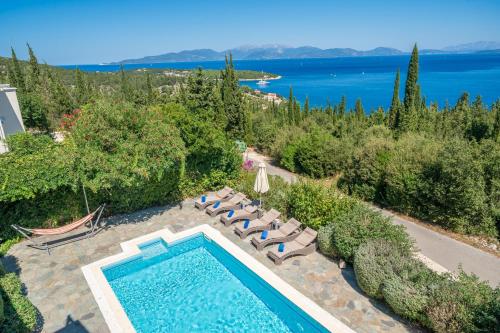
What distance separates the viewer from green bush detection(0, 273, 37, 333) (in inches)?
222

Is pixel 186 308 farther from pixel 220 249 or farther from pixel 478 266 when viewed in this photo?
pixel 478 266

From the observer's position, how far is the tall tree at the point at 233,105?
29672 millimetres

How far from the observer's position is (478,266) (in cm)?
860

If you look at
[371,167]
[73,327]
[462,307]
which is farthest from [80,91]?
[462,307]

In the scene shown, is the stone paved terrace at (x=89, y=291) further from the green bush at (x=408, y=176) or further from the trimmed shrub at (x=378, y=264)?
the green bush at (x=408, y=176)

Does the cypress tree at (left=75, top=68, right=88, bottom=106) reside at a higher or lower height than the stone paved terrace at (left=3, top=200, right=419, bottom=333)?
higher

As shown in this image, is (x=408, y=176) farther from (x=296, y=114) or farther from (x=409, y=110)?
(x=296, y=114)

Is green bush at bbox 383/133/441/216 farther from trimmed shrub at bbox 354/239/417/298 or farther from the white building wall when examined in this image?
the white building wall

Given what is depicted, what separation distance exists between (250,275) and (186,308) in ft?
5.99

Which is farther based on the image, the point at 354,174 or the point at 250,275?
the point at 354,174

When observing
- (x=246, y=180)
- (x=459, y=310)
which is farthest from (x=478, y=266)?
(x=246, y=180)

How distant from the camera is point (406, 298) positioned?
6.21 m

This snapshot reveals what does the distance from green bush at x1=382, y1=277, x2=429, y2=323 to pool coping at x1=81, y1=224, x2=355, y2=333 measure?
1076 millimetres

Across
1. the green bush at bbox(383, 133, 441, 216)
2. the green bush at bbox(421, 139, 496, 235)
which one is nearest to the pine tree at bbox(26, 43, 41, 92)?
the green bush at bbox(383, 133, 441, 216)
